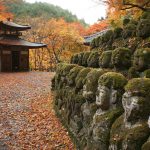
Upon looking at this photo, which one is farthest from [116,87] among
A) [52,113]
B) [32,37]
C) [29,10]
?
[29,10]

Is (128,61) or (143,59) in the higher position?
(143,59)

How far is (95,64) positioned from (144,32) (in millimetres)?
2064

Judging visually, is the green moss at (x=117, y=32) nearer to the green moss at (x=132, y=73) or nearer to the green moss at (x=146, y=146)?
the green moss at (x=132, y=73)

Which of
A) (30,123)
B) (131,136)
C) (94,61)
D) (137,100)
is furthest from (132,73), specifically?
(30,123)

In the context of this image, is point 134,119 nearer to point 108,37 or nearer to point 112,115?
point 112,115

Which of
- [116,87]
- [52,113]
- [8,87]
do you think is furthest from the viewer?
[8,87]

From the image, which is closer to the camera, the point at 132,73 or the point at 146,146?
the point at 146,146

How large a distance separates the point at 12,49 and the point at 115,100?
28.8 meters

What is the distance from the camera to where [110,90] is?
5.72m

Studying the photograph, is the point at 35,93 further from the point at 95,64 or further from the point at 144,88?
the point at 144,88

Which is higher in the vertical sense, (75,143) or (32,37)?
(32,37)

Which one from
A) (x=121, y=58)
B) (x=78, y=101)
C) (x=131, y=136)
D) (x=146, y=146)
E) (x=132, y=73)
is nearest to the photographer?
(x=146, y=146)

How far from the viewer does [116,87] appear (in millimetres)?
5598

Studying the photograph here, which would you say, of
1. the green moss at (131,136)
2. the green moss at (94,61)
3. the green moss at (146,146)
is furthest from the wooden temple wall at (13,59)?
the green moss at (146,146)
